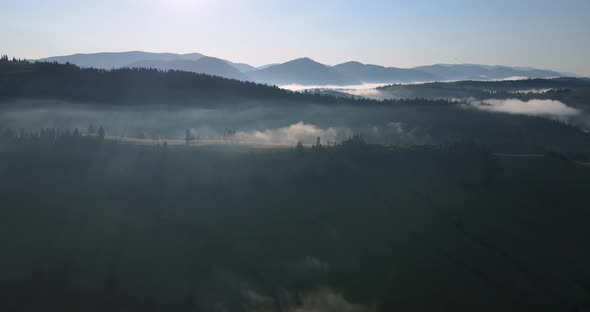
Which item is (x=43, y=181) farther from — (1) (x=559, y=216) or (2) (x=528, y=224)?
(1) (x=559, y=216)

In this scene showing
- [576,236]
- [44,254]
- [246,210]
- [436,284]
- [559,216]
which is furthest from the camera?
[559,216]

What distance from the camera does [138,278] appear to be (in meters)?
88.7

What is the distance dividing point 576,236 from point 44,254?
152813 millimetres

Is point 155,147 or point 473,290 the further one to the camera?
point 155,147

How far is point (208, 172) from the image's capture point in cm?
13750

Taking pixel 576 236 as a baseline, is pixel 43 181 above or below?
above

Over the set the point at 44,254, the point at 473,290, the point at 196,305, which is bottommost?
the point at 473,290

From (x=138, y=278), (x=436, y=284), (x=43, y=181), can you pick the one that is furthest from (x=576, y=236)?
(x=43, y=181)

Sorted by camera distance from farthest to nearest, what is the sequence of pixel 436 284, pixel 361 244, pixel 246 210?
pixel 246 210
pixel 361 244
pixel 436 284

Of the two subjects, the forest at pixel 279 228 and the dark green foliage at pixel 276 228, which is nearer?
the forest at pixel 279 228

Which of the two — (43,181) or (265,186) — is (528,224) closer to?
(265,186)

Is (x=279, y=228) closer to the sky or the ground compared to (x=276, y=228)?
closer to the ground

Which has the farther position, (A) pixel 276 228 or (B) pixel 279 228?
(B) pixel 279 228

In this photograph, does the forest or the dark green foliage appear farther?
the dark green foliage
